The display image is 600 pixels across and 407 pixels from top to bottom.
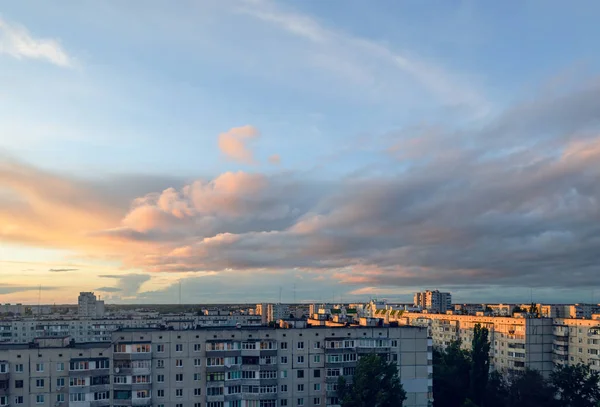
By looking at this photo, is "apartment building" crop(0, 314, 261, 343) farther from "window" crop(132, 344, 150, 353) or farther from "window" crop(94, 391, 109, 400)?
"window" crop(94, 391, 109, 400)

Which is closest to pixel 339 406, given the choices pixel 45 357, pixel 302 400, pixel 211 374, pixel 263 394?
pixel 302 400

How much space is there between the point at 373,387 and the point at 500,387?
131ft

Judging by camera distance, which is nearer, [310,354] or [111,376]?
[111,376]

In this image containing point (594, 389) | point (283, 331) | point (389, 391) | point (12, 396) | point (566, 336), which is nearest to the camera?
point (12, 396)

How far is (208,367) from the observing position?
3071 inches

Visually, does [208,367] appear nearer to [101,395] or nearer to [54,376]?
[101,395]

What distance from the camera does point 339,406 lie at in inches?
3184

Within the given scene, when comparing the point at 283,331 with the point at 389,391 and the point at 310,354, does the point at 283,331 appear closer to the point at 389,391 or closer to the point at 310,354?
the point at 310,354

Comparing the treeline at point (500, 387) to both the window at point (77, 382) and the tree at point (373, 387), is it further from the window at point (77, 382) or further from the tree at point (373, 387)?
the window at point (77, 382)

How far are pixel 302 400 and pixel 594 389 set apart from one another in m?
48.6

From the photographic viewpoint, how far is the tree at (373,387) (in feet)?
249

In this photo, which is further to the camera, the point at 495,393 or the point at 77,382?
the point at 495,393

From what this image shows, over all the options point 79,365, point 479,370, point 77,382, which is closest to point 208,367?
point 79,365

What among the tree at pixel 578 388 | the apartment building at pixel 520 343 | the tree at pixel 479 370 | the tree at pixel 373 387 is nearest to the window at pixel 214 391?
the tree at pixel 373 387
